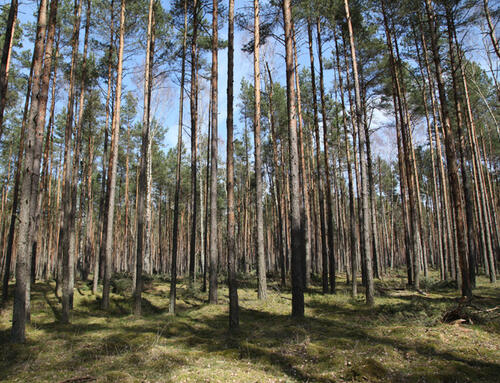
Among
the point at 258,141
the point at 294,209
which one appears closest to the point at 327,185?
the point at 258,141

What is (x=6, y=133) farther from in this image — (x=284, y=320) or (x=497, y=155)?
(x=497, y=155)

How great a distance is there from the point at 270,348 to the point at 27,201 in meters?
6.69

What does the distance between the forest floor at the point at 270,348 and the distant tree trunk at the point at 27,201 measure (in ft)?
2.02

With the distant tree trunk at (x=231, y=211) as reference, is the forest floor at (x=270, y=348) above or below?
below

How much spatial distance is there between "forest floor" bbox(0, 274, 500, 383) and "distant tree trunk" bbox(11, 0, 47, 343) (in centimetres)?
61

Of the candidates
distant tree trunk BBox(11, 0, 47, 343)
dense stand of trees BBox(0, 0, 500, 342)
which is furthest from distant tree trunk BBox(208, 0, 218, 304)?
distant tree trunk BBox(11, 0, 47, 343)

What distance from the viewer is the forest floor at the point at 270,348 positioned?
16.3 feet

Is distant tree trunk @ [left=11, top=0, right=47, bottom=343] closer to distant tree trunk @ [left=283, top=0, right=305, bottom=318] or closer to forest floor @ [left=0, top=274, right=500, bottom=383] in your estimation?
forest floor @ [left=0, top=274, right=500, bottom=383]

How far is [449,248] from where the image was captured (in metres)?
17.8

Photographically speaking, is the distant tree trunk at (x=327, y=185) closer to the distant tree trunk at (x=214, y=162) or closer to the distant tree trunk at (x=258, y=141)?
the distant tree trunk at (x=258, y=141)

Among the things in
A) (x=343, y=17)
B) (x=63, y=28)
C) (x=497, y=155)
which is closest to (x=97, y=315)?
(x=63, y=28)

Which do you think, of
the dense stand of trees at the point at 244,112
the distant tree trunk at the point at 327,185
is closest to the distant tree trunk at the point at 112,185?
the dense stand of trees at the point at 244,112

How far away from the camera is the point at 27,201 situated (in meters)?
7.38

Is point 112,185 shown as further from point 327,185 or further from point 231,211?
point 327,185
